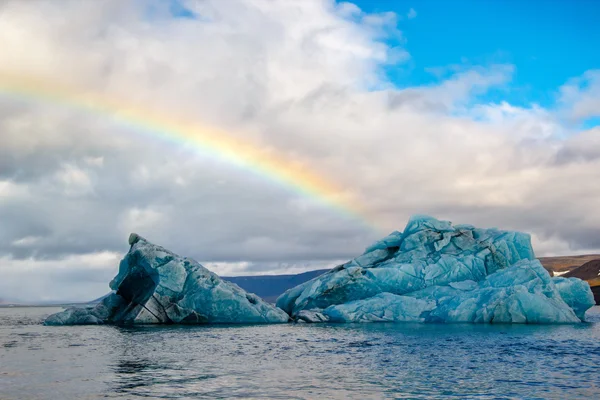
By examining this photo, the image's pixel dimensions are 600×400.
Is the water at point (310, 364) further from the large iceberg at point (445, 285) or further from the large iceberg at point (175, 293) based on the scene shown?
the large iceberg at point (175, 293)

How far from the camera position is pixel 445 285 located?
5269 centimetres

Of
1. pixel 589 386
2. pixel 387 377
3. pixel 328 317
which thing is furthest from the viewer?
pixel 328 317

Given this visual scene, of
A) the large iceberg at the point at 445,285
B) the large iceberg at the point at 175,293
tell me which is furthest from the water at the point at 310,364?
the large iceberg at the point at 175,293

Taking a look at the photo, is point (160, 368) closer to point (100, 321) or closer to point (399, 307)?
point (399, 307)

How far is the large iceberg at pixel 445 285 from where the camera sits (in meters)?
47.8

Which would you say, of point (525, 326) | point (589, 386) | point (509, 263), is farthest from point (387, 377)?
point (509, 263)

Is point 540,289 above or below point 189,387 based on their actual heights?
above

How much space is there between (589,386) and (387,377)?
7014 millimetres

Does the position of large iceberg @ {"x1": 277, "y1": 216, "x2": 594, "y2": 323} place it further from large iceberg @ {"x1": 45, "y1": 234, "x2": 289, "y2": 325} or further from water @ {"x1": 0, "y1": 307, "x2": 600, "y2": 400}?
large iceberg @ {"x1": 45, "y1": 234, "x2": 289, "y2": 325}

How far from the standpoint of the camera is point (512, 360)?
90.4 feet

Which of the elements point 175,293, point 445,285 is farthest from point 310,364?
point 445,285

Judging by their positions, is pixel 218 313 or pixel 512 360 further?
pixel 218 313

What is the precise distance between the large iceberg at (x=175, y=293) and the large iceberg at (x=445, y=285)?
5514 millimetres

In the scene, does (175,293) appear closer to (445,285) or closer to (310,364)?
(445,285)
